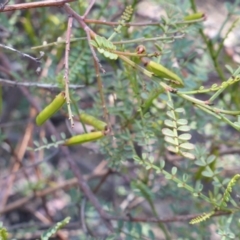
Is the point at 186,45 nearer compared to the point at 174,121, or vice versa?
the point at 174,121

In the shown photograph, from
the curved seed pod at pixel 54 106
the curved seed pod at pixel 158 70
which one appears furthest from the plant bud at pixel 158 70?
the curved seed pod at pixel 54 106

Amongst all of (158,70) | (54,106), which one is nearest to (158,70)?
(158,70)

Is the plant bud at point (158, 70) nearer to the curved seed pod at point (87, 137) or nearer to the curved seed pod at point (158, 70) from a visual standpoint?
the curved seed pod at point (158, 70)

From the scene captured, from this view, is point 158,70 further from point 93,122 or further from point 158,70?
point 93,122

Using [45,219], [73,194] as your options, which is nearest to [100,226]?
[45,219]

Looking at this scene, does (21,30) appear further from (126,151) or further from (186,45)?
(126,151)

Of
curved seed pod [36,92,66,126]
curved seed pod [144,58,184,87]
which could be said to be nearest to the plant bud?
curved seed pod [144,58,184,87]
